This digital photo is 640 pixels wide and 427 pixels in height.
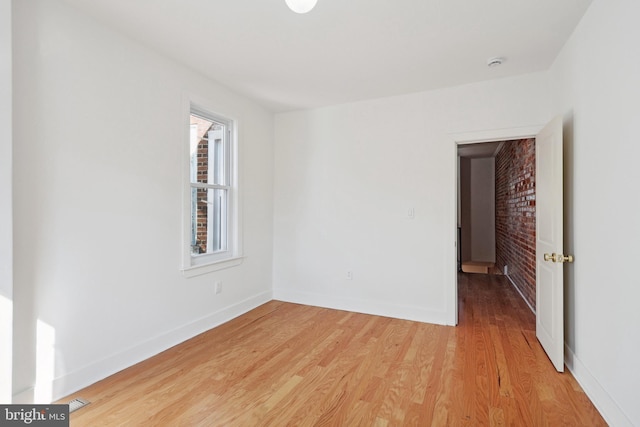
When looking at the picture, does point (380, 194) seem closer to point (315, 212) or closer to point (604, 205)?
point (315, 212)

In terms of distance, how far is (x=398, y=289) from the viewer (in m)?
3.76

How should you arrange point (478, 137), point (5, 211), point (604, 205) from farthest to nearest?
1. point (478, 137)
2. point (604, 205)
3. point (5, 211)

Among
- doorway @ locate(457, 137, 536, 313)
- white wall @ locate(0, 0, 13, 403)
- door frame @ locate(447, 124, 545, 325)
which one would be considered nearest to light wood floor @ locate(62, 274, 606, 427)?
door frame @ locate(447, 124, 545, 325)

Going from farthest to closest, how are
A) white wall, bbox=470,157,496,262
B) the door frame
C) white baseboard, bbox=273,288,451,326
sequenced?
white wall, bbox=470,157,496,262 → white baseboard, bbox=273,288,451,326 → the door frame

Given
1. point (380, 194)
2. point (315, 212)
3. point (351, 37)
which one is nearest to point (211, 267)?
point (315, 212)

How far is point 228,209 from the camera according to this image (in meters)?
3.80

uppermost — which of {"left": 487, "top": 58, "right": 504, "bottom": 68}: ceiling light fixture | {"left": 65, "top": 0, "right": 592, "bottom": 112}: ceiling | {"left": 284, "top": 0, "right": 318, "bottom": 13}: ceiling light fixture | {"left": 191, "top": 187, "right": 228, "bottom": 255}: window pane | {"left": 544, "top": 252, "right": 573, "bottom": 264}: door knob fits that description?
{"left": 65, "top": 0, "right": 592, "bottom": 112}: ceiling

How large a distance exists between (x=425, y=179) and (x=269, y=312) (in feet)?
7.80

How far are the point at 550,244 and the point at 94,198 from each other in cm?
349

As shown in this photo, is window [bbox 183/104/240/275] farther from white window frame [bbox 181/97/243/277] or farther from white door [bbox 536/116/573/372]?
white door [bbox 536/116/573/372]

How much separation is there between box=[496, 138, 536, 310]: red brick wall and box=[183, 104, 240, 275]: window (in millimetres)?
3544

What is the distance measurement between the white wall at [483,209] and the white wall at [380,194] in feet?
15.1

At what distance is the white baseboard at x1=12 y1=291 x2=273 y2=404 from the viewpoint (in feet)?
6.93

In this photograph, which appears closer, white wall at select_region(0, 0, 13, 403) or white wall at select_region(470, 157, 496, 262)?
white wall at select_region(0, 0, 13, 403)
